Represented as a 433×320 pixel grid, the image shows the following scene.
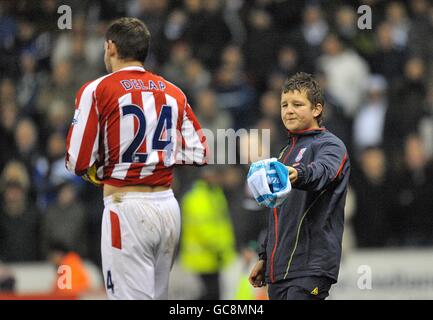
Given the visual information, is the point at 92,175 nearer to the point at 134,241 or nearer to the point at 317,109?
the point at 134,241

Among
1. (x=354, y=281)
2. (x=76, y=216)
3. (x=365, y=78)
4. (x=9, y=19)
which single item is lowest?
(x=354, y=281)

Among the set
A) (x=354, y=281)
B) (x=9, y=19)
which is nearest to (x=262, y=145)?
(x=354, y=281)

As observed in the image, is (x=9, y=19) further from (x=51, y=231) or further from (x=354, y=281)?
(x=354, y=281)

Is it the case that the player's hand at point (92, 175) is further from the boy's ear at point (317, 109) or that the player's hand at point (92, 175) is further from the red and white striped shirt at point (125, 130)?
the boy's ear at point (317, 109)

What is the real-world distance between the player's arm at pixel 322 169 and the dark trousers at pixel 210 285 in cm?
601

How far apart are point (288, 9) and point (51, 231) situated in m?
4.94

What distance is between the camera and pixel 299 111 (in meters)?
6.30

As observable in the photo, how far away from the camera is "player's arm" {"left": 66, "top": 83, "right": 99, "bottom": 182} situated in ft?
21.5

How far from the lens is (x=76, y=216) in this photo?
12.5 m

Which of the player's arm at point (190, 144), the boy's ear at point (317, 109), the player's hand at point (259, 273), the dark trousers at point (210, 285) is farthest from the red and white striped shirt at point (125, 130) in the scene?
the dark trousers at point (210, 285)

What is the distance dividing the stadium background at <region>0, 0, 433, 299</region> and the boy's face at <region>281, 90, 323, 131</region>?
427 centimetres

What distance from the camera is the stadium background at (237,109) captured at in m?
12.2

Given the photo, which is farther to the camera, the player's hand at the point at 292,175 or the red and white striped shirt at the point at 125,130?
the red and white striped shirt at the point at 125,130

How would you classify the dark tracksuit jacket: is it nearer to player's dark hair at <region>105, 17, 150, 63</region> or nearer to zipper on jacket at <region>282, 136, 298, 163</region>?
zipper on jacket at <region>282, 136, 298, 163</region>
